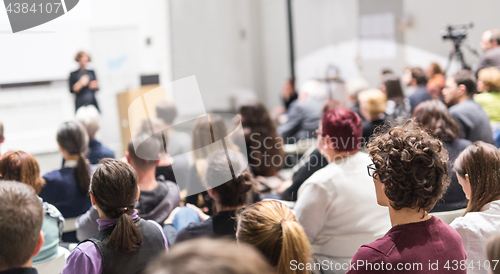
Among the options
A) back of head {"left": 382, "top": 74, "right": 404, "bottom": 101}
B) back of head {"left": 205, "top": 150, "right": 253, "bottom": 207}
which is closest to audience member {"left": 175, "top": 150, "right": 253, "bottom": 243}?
back of head {"left": 205, "top": 150, "right": 253, "bottom": 207}

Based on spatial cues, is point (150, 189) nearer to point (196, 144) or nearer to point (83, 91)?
point (196, 144)

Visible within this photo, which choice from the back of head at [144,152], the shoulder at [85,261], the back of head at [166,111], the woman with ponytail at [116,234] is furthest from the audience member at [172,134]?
the shoulder at [85,261]

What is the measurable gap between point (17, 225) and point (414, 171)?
3.58 feet

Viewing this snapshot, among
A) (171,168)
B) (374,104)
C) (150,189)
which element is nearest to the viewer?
(150,189)

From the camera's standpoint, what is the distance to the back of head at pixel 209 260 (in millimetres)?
570

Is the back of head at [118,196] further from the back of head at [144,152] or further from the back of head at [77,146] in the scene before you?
the back of head at [77,146]

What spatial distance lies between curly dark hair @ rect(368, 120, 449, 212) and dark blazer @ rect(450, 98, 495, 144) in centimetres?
215

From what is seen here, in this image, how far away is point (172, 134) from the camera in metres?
3.52

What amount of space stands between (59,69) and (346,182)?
579 cm

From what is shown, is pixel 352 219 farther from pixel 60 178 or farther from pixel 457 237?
pixel 60 178

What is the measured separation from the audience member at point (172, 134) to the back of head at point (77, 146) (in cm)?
84

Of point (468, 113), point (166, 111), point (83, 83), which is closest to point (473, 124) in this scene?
point (468, 113)

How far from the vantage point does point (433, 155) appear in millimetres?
1198

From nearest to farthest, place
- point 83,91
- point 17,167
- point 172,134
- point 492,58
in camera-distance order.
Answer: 1. point 17,167
2. point 172,134
3. point 492,58
4. point 83,91
